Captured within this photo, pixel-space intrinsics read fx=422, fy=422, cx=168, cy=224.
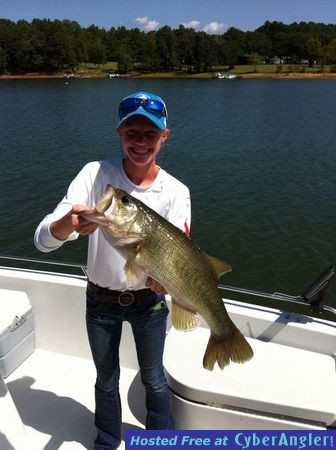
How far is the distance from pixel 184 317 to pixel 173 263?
0.40 m

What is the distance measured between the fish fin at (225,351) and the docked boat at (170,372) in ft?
1.73

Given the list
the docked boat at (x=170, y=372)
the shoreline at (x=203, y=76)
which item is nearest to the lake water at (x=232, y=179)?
the docked boat at (x=170, y=372)

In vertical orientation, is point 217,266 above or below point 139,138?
below

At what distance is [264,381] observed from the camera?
9.93 feet

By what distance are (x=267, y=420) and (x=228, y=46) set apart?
130 m

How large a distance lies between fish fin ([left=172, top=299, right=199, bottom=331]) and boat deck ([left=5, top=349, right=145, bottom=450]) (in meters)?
1.66

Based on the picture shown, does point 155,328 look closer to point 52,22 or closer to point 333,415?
point 333,415

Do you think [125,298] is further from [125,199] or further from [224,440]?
[224,440]

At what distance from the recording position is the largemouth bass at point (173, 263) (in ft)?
7.17

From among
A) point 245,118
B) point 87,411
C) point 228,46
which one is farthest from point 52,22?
point 87,411

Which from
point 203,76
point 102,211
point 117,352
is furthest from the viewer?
point 203,76

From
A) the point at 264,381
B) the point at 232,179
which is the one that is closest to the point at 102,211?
the point at 264,381

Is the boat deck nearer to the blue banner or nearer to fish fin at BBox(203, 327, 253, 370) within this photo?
the blue banner

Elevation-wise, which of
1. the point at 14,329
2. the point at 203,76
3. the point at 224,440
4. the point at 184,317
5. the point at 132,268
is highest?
the point at 203,76
